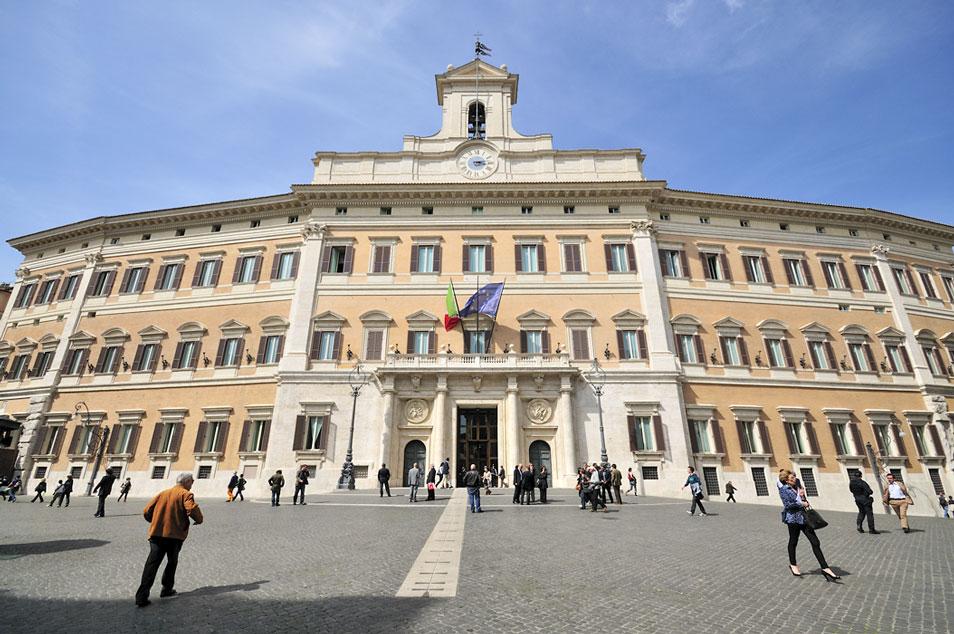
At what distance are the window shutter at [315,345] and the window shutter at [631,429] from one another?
16.9 m

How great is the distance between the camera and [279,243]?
28.0m

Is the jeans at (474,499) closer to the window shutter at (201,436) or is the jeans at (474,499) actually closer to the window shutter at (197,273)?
the window shutter at (201,436)

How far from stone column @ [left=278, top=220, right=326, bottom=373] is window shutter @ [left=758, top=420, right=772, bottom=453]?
2426 cm

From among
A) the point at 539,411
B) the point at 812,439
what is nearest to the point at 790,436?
the point at 812,439

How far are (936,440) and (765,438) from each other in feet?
32.8

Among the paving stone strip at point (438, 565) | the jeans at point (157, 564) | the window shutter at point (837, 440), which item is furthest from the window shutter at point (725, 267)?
the jeans at point (157, 564)

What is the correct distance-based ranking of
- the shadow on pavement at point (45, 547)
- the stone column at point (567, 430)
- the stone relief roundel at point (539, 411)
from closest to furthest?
1. the shadow on pavement at point (45, 547)
2. the stone column at point (567, 430)
3. the stone relief roundel at point (539, 411)

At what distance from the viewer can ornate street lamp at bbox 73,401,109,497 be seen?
23038 millimetres

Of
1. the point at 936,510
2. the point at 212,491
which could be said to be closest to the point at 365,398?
the point at 212,491

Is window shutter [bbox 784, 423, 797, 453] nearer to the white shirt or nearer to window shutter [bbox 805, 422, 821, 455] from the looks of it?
window shutter [bbox 805, 422, 821, 455]

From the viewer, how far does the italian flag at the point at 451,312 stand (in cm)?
2408

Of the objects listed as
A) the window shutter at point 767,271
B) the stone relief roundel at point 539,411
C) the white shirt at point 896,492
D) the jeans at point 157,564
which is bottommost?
the jeans at point 157,564

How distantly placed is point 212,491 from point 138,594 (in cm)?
2032

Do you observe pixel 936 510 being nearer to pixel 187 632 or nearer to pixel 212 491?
pixel 187 632
